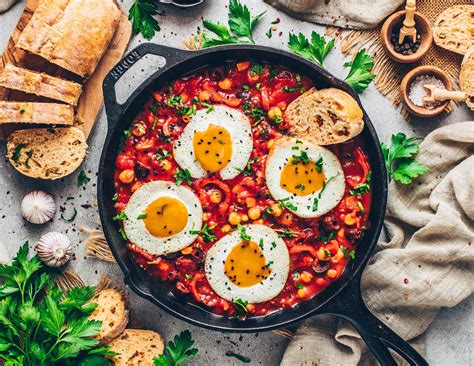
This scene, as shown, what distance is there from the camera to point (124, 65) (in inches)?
186

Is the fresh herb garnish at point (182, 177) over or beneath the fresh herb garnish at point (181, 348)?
over

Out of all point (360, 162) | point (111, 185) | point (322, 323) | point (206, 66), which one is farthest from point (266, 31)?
point (322, 323)

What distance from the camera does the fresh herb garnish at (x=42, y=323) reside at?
492cm

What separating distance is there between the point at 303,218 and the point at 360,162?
0.63m

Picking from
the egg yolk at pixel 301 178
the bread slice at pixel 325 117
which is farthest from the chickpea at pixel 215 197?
the bread slice at pixel 325 117

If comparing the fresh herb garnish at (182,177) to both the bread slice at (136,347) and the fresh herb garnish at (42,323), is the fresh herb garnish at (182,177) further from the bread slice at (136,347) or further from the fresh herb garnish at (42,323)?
the bread slice at (136,347)

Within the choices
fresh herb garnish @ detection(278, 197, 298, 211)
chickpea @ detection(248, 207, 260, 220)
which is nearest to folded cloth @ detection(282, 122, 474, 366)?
fresh herb garnish @ detection(278, 197, 298, 211)

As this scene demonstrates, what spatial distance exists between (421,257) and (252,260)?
4.52 feet

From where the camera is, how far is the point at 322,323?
538 cm

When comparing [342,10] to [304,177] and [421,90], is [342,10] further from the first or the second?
[304,177]

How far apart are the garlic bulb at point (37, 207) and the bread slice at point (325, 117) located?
217 centimetres

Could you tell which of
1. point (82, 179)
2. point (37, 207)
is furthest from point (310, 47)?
point (37, 207)

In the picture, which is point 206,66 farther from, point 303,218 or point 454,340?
point 454,340

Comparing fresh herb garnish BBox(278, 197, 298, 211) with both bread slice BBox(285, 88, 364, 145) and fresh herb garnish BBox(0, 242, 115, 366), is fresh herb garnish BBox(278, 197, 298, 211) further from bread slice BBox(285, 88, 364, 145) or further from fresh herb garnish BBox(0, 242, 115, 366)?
fresh herb garnish BBox(0, 242, 115, 366)
